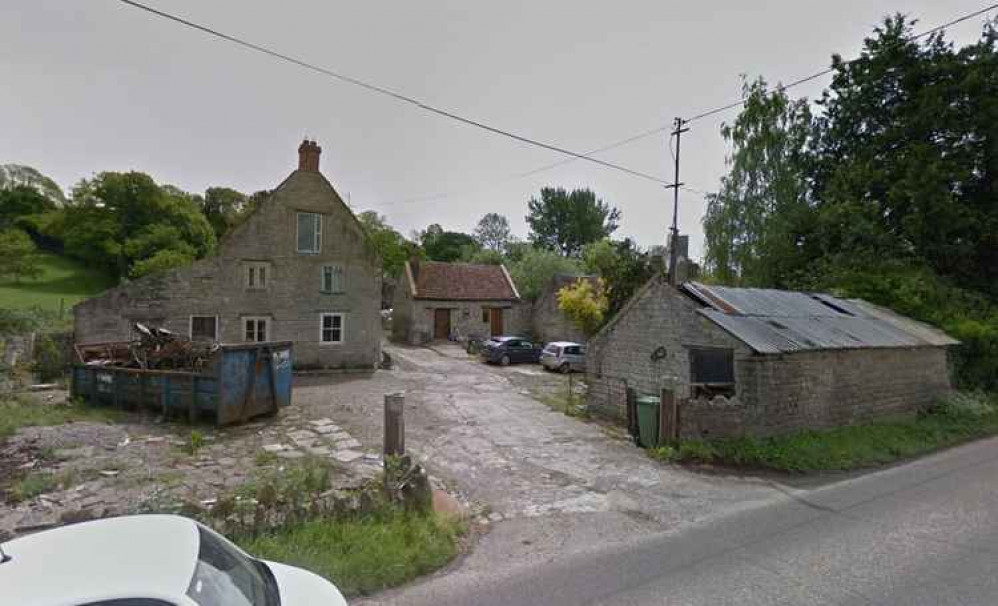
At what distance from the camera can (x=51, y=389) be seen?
14.7 m

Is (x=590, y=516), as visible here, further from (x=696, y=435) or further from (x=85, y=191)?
(x=85, y=191)

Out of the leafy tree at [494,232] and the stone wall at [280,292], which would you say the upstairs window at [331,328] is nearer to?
A: the stone wall at [280,292]

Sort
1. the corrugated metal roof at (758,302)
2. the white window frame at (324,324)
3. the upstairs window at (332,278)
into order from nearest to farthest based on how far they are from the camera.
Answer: the corrugated metal roof at (758,302) → the white window frame at (324,324) → the upstairs window at (332,278)

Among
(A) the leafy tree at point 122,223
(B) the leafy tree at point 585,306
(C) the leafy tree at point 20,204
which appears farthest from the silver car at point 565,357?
(C) the leafy tree at point 20,204

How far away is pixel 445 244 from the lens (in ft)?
232

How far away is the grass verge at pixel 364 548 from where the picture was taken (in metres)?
5.00

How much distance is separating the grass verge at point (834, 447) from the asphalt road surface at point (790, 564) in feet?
5.48

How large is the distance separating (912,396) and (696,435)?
8.10 meters

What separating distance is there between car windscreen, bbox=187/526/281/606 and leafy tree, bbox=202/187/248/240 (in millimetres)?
63358

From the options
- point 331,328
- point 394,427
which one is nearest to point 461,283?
point 331,328

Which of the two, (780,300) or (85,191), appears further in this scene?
(85,191)

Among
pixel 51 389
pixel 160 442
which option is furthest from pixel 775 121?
pixel 51 389

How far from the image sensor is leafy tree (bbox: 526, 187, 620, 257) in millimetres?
70250

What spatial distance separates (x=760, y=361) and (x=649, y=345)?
3170 mm
